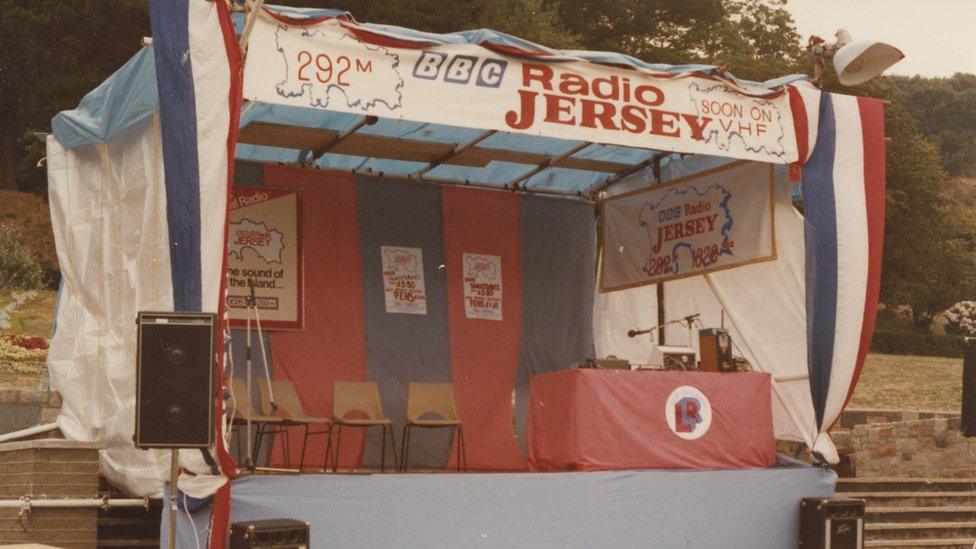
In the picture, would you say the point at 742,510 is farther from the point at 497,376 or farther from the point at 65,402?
the point at 65,402

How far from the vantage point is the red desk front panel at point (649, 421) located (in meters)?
8.27

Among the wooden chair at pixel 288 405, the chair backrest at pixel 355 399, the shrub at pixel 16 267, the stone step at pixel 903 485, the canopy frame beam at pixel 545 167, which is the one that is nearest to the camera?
the wooden chair at pixel 288 405

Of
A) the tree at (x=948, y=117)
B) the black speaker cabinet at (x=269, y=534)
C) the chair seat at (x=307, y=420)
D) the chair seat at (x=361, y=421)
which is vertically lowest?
the black speaker cabinet at (x=269, y=534)

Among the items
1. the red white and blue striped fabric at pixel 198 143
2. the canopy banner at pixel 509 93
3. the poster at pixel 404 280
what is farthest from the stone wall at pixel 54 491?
the poster at pixel 404 280

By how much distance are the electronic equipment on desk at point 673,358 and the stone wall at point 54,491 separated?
3944 mm

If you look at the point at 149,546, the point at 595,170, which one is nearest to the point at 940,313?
the point at 595,170

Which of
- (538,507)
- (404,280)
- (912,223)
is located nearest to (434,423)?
(404,280)

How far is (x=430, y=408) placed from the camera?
1026 centimetres

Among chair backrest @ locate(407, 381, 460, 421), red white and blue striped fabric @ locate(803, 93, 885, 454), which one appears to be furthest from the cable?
red white and blue striped fabric @ locate(803, 93, 885, 454)

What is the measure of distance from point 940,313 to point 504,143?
104 feet

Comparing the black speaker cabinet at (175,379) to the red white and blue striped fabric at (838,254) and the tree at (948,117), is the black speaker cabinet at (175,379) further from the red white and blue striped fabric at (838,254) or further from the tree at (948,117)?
the tree at (948,117)

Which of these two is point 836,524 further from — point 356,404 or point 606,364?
point 356,404

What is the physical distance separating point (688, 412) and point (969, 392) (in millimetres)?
4861

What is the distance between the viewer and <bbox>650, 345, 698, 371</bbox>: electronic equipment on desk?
9.01 metres
